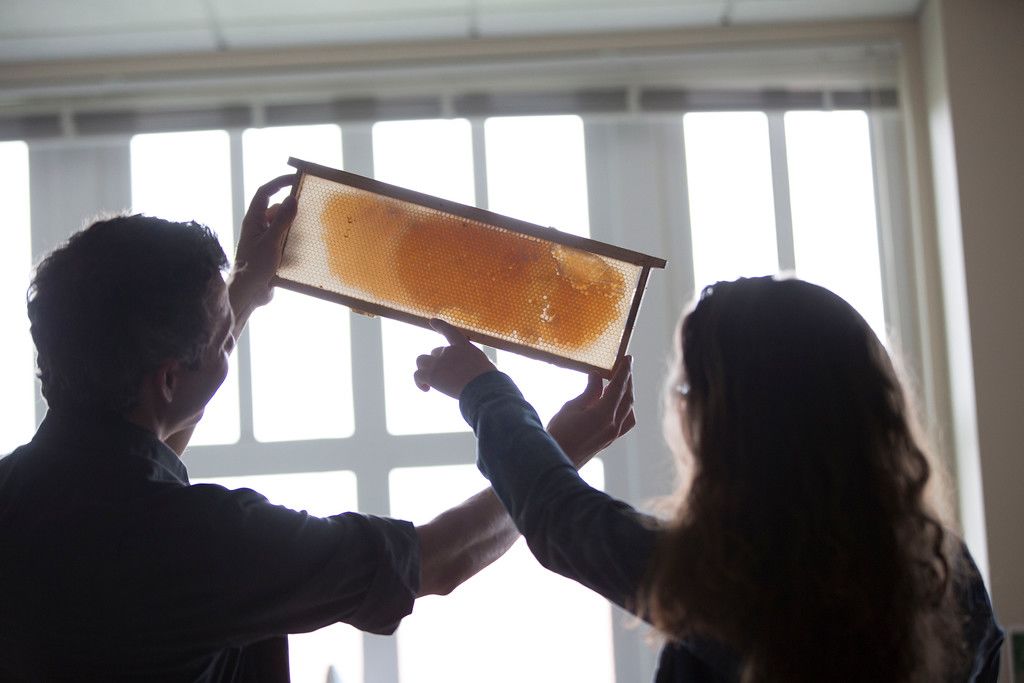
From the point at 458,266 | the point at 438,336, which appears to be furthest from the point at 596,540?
the point at 438,336

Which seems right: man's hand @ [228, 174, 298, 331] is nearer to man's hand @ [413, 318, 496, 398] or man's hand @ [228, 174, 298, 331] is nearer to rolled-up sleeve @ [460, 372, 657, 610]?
man's hand @ [413, 318, 496, 398]

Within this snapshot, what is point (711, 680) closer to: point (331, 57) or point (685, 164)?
point (685, 164)

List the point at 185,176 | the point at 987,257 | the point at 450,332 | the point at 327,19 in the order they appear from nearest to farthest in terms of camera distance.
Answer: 1. the point at 450,332
2. the point at 987,257
3. the point at 327,19
4. the point at 185,176

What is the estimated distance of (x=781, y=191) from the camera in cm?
284

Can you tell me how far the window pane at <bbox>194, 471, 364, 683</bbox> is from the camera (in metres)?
2.72

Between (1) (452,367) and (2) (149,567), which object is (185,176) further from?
(2) (149,567)

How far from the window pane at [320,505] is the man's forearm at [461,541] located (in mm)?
1648

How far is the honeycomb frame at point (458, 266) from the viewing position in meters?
1.35

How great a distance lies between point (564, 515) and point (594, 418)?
0.32 meters

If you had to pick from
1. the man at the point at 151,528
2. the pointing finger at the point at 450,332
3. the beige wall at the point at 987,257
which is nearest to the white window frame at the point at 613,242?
the beige wall at the point at 987,257

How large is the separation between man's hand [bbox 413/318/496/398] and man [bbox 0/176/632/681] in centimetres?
→ 17

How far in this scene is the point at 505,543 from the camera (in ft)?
4.11

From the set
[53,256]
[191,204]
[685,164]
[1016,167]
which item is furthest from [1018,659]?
[191,204]

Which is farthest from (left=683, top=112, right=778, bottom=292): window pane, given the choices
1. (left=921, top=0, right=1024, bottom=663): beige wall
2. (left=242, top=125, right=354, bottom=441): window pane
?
(left=242, top=125, right=354, bottom=441): window pane
